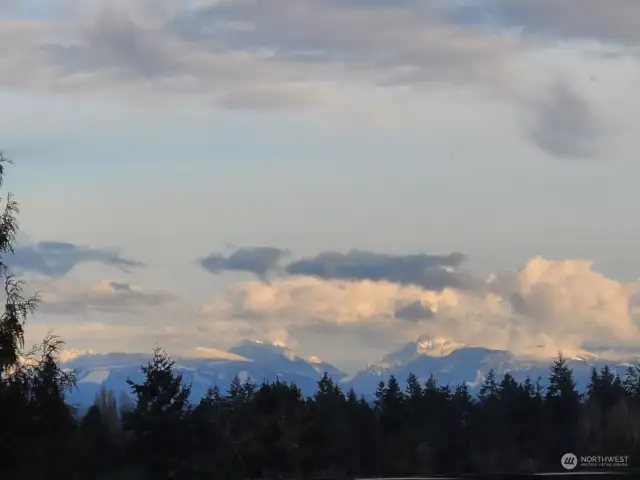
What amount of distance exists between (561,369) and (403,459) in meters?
43.4

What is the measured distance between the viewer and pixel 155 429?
68.1 metres

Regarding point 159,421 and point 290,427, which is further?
point 290,427

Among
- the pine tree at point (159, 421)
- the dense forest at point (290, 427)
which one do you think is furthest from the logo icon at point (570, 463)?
the pine tree at point (159, 421)

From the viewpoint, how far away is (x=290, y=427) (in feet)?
308

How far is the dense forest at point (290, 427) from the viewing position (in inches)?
1468

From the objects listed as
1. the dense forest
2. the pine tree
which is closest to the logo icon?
the dense forest

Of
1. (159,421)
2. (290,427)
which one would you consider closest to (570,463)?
(159,421)

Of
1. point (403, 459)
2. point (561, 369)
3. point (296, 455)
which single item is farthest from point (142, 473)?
point (561, 369)

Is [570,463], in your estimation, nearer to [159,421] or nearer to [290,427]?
[159,421]

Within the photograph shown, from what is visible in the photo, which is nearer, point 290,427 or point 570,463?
point 570,463

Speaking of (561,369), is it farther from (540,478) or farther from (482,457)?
(540,478)

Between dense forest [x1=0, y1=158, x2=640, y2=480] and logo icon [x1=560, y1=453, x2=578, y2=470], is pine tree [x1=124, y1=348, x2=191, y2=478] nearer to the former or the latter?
dense forest [x1=0, y1=158, x2=640, y2=480]

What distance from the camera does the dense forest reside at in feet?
122

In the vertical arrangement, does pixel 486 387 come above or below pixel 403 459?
above
